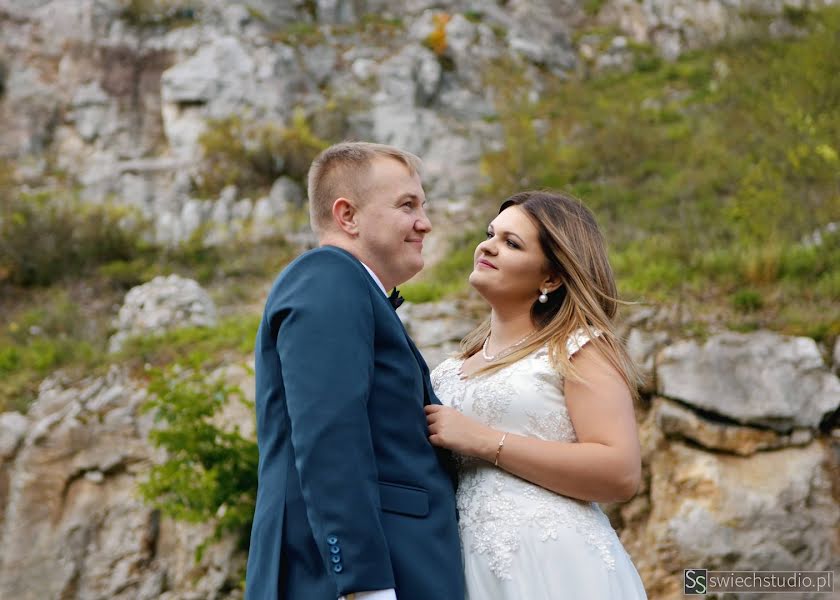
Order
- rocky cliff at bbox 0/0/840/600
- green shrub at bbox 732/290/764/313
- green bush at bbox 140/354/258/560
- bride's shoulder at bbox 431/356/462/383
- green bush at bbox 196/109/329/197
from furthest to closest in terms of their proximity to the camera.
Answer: green bush at bbox 196/109/329/197 < green shrub at bbox 732/290/764/313 < green bush at bbox 140/354/258/560 < rocky cliff at bbox 0/0/840/600 < bride's shoulder at bbox 431/356/462/383

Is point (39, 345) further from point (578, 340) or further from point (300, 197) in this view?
point (578, 340)

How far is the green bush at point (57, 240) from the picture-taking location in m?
11.4

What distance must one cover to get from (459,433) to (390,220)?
0.64 m

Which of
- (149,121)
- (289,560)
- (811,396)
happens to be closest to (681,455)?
(811,396)

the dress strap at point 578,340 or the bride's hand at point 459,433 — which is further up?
the dress strap at point 578,340

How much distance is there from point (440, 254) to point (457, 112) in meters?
7.19

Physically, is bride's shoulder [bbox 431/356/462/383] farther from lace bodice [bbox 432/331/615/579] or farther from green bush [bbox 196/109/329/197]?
green bush [bbox 196/109/329/197]

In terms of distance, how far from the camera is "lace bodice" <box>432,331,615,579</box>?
2.33 m

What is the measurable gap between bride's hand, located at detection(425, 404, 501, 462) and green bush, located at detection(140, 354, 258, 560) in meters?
4.18

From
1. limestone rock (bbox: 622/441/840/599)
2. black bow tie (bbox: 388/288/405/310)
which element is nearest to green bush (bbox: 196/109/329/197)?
limestone rock (bbox: 622/441/840/599)

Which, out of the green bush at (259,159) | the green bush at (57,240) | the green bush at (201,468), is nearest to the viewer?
the green bush at (201,468)

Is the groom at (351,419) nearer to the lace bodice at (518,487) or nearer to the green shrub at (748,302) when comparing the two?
the lace bodice at (518,487)

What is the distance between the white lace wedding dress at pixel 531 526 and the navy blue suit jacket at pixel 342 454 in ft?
0.64

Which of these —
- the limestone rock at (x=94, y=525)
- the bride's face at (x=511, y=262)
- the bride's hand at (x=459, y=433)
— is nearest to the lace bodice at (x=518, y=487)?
the bride's hand at (x=459, y=433)
